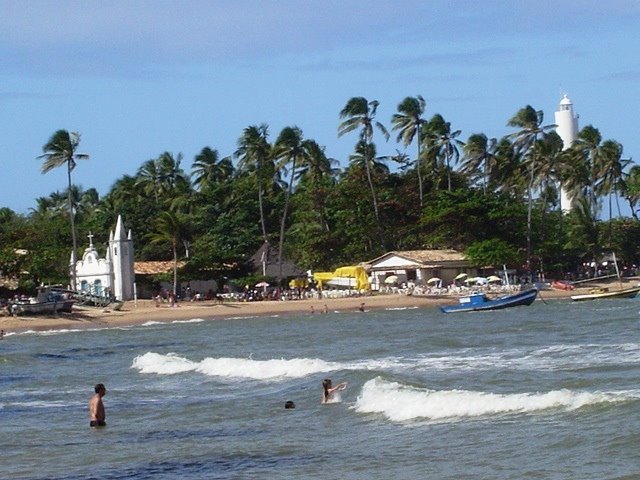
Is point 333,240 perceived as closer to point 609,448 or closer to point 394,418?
point 394,418

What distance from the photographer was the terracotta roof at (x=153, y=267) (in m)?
79.2

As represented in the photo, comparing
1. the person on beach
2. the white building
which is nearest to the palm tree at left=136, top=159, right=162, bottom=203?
the white building

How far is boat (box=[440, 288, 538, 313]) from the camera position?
61.8 metres

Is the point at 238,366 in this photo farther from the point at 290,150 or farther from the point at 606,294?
the point at 290,150

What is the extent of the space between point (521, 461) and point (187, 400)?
1207cm

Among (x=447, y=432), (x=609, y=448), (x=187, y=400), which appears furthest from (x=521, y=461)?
(x=187, y=400)

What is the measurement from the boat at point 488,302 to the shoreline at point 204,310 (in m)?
6.05

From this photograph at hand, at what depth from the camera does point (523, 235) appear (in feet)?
267

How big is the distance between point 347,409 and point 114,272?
52769 mm

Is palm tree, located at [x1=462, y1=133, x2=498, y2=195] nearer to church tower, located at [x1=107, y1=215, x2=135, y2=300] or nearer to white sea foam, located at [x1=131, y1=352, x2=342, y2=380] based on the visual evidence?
church tower, located at [x1=107, y1=215, x2=135, y2=300]

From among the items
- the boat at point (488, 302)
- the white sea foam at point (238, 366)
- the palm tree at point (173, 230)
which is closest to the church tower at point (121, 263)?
the palm tree at point (173, 230)

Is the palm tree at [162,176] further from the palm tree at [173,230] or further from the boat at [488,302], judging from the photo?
the boat at [488,302]

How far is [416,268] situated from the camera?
7581cm

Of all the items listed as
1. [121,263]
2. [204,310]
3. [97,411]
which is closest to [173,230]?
[121,263]
